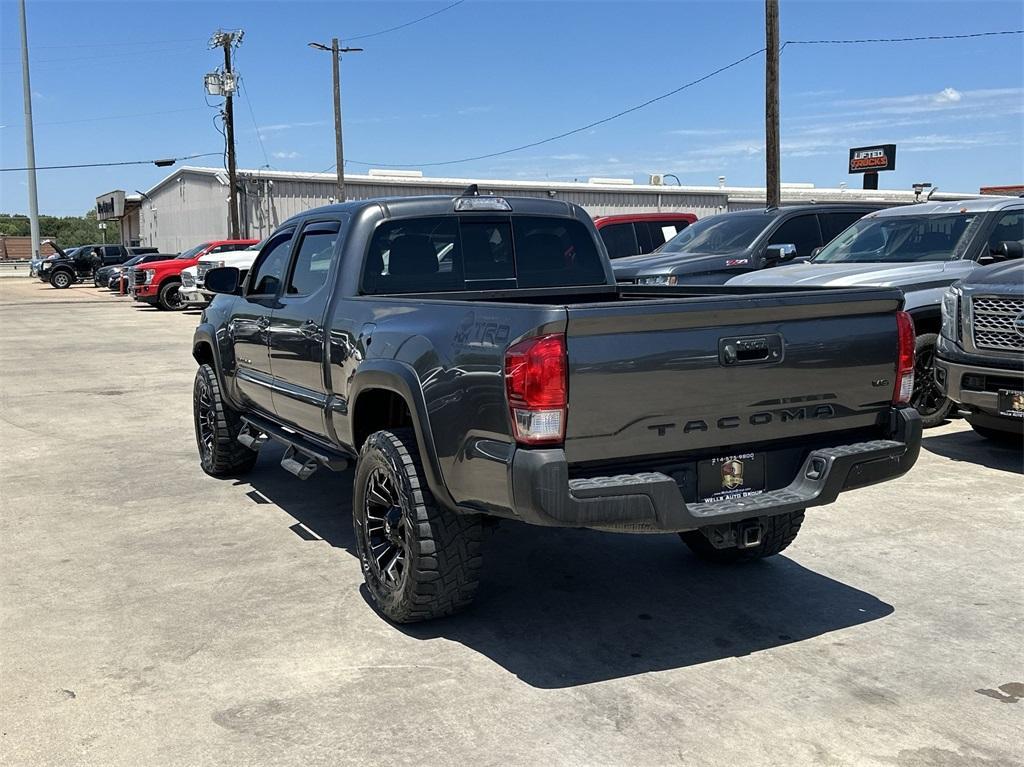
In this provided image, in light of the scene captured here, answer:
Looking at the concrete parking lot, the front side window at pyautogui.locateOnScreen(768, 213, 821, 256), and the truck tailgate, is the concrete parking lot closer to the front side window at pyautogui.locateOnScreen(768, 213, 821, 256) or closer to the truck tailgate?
the truck tailgate

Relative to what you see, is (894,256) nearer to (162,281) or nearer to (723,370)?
(723,370)

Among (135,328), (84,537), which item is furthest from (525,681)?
(135,328)

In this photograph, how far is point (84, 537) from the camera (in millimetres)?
6094

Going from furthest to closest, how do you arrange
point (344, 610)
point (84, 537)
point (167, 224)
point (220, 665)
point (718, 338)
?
1. point (167, 224)
2. point (84, 537)
3. point (344, 610)
4. point (220, 665)
5. point (718, 338)

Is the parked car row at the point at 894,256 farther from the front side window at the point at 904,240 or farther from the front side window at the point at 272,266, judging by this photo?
the front side window at the point at 272,266

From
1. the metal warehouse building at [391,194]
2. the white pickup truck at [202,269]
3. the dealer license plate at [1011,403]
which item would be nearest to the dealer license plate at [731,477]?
the dealer license plate at [1011,403]

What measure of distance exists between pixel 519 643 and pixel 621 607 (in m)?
0.66

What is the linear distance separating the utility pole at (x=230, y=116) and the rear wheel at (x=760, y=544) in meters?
34.2

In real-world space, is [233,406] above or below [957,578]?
above

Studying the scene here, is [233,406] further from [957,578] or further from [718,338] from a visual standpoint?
[957,578]

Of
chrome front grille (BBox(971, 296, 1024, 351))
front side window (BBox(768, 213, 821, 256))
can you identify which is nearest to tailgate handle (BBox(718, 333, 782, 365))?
chrome front grille (BBox(971, 296, 1024, 351))

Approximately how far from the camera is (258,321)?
6.39 meters

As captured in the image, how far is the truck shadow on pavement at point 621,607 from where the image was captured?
4.22 metres

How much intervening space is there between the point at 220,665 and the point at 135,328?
1981cm
